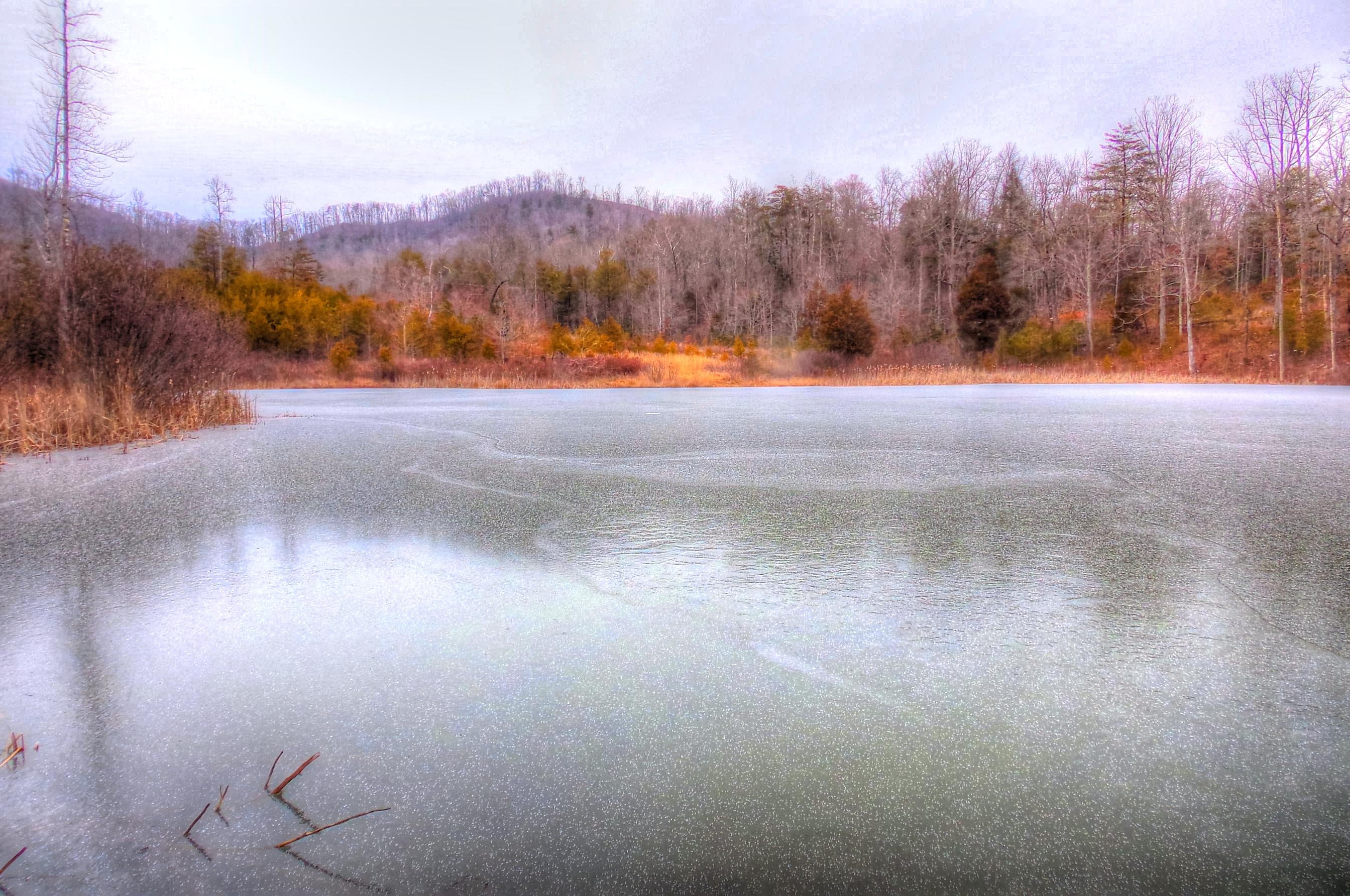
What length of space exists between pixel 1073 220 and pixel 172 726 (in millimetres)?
43954

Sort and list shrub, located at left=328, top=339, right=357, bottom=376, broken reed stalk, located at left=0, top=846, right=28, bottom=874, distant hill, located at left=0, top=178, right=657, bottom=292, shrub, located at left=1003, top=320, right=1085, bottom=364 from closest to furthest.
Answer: broken reed stalk, located at left=0, top=846, right=28, bottom=874 < shrub, located at left=1003, top=320, right=1085, bottom=364 < shrub, located at left=328, top=339, right=357, bottom=376 < distant hill, located at left=0, top=178, right=657, bottom=292

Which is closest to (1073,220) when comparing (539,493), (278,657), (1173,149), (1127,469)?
(1173,149)

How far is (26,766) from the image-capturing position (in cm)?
153

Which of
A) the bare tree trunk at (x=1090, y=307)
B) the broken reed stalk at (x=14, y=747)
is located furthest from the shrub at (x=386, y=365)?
the bare tree trunk at (x=1090, y=307)

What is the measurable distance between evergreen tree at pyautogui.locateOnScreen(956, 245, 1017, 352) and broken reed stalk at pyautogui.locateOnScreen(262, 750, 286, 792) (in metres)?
35.1

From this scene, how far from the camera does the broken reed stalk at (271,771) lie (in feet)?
4.81

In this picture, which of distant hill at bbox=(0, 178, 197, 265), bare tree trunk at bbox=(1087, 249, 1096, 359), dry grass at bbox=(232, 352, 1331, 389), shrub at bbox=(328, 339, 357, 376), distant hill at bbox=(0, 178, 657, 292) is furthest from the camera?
distant hill at bbox=(0, 178, 657, 292)

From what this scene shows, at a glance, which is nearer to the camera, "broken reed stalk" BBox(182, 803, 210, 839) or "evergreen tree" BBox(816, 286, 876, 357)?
"broken reed stalk" BBox(182, 803, 210, 839)

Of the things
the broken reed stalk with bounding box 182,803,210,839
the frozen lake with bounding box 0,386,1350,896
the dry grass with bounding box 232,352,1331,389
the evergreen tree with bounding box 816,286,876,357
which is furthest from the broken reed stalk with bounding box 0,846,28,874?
the evergreen tree with bounding box 816,286,876,357

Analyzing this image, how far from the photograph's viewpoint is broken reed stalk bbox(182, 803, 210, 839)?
132cm

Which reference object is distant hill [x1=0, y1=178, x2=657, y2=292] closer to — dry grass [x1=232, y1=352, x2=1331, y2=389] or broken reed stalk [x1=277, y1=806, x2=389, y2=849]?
dry grass [x1=232, y1=352, x2=1331, y2=389]

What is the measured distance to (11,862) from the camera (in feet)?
4.09

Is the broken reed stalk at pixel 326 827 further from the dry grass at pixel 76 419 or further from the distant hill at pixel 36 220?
the distant hill at pixel 36 220

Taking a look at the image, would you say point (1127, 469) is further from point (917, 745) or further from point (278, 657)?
point (278, 657)
